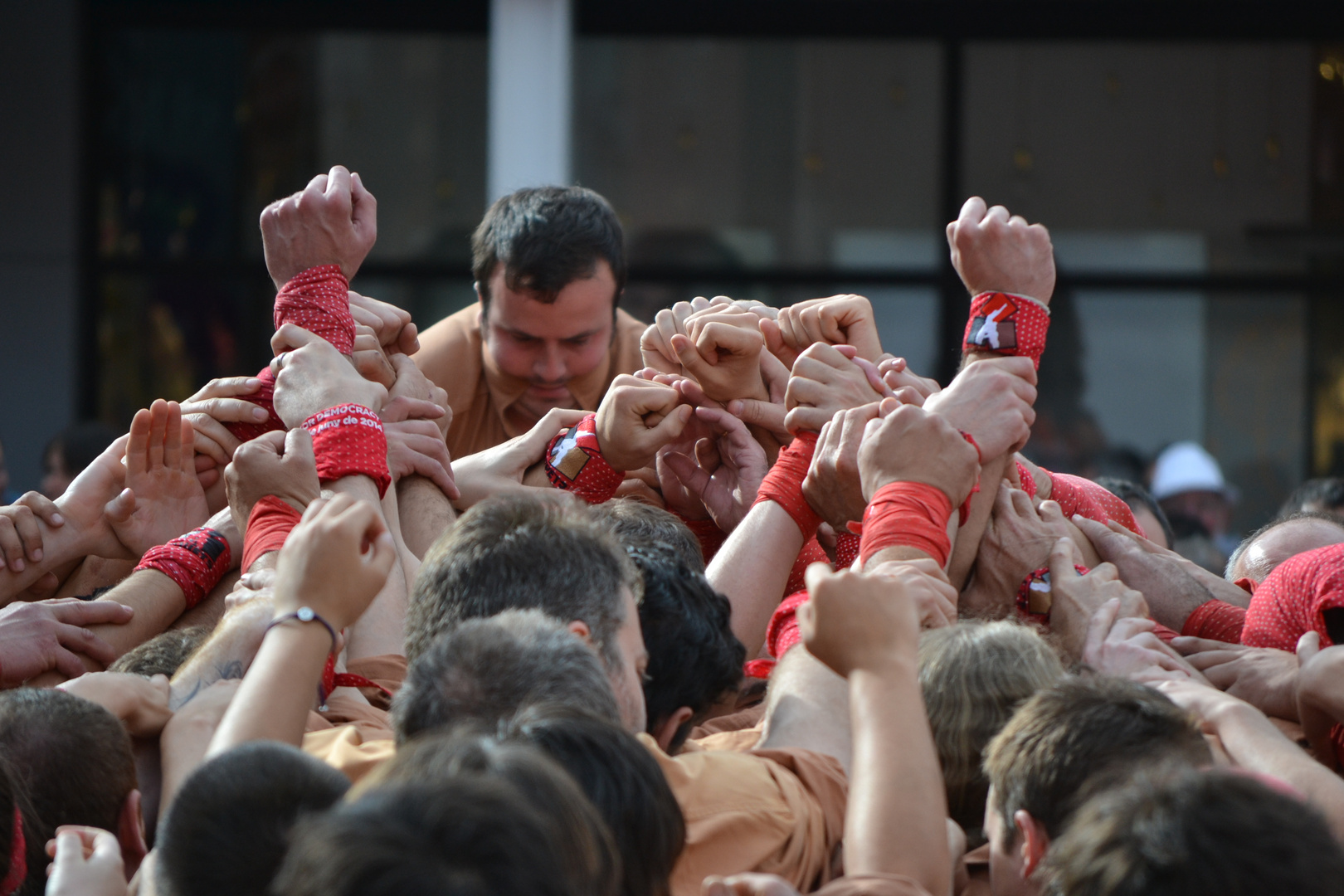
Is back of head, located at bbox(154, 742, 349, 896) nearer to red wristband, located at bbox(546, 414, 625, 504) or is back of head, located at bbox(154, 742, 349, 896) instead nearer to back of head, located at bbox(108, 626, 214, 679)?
back of head, located at bbox(108, 626, 214, 679)

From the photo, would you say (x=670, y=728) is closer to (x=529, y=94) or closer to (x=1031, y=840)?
(x=1031, y=840)

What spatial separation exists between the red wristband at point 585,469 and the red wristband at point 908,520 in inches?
26.3

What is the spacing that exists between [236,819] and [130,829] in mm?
513

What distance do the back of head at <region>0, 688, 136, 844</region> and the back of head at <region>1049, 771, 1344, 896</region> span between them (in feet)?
3.64

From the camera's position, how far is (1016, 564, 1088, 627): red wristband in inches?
89.8

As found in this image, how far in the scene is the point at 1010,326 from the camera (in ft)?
8.11

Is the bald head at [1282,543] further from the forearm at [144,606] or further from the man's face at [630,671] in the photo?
the forearm at [144,606]

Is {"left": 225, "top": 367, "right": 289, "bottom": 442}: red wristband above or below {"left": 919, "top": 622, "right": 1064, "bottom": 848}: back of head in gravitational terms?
above

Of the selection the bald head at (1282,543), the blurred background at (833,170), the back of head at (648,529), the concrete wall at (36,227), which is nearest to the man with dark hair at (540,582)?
the back of head at (648,529)

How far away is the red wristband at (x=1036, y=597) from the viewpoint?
2.28 metres

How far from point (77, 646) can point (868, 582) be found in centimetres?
132

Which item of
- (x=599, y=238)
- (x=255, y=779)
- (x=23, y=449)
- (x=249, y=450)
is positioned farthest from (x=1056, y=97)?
(x=255, y=779)

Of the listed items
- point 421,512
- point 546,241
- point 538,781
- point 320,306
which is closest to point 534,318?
point 546,241

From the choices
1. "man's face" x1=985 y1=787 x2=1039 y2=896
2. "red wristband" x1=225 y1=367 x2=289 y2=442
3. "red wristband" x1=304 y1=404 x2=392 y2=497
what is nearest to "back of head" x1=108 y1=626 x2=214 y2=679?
"red wristband" x1=304 y1=404 x2=392 y2=497
